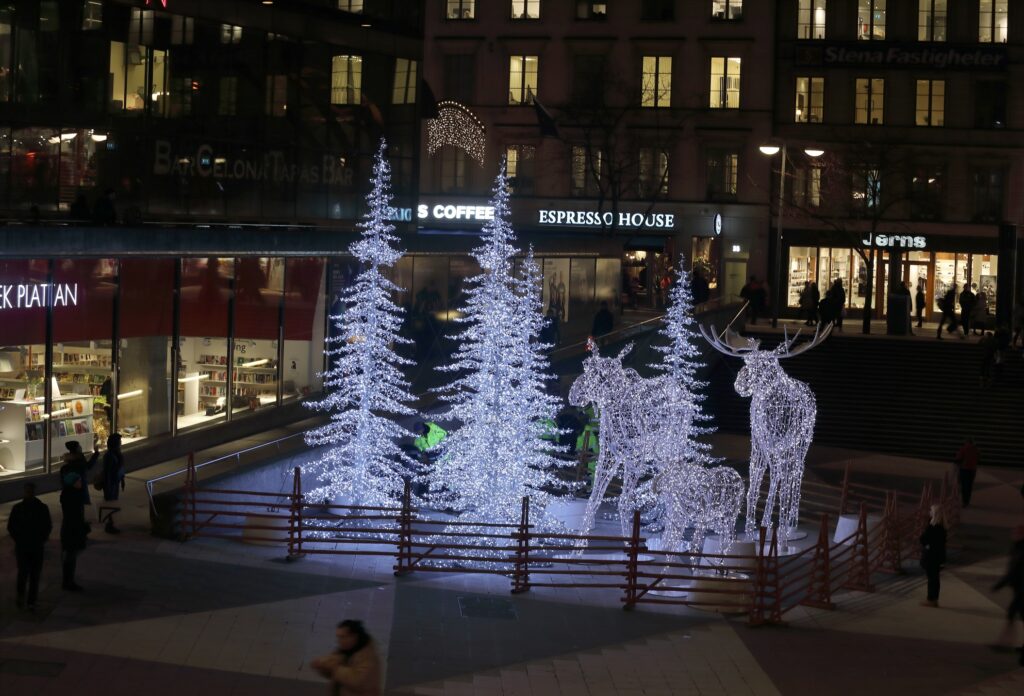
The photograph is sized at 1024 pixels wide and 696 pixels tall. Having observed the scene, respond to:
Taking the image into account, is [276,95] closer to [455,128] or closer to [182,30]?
[182,30]

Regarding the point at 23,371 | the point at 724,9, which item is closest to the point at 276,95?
the point at 23,371

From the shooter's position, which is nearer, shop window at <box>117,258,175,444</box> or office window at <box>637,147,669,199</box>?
shop window at <box>117,258,175,444</box>

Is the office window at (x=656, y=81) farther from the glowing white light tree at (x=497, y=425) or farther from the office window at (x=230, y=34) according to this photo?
the glowing white light tree at (x=497, y=425)

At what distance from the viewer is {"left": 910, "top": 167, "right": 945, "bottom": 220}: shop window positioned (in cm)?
5669

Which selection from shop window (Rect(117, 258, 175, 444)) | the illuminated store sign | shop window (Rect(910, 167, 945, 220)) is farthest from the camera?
shop window (Rect(910, 167, 945, 220))

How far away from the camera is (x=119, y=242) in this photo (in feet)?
84.7

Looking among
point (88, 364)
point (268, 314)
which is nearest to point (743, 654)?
point (88, 364)

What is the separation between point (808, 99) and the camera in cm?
5834

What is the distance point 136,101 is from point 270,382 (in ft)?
20.6

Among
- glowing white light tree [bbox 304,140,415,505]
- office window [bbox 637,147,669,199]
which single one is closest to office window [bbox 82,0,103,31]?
glowing white light tree [bbox 304,140,415,505]

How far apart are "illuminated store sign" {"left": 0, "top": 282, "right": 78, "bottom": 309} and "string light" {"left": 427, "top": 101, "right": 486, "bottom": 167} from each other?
76.4 ft

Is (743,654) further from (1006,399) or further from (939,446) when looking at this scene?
(1006,399)

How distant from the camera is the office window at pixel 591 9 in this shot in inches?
2346

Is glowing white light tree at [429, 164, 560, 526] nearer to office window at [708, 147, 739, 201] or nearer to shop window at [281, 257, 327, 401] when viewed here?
shop window at [281, 257, 327, 401]
